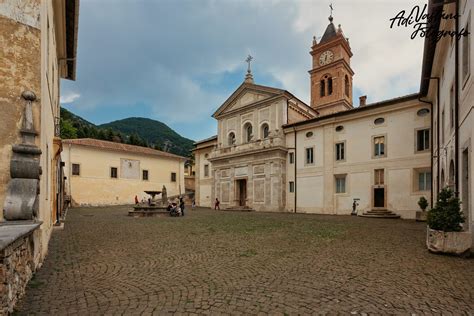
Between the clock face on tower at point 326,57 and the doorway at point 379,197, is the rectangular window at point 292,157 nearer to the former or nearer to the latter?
the doorway at point 379,197

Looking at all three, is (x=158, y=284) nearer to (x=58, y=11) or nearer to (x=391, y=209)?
(x=58, y=11)

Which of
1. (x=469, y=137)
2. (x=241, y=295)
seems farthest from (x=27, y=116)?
(x=469, y=137)

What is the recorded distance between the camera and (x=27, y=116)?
537 centimetres

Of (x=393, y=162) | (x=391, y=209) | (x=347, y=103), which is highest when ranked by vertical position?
(x=347, y=103)

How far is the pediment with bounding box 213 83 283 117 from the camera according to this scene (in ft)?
96.9

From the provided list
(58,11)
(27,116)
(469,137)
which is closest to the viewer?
(27,116)

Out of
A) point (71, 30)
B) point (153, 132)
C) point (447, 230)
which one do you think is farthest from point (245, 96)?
point (153, 132)

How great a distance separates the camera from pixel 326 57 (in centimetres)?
3931

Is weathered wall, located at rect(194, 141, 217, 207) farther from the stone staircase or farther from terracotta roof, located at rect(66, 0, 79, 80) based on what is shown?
terracotta roof, located at rect(66, 0, 79, 80)

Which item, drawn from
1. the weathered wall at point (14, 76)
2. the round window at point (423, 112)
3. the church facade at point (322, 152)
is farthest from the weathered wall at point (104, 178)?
the round window at point (423, 112)

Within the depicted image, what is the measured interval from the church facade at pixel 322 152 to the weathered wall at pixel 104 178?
7344mm

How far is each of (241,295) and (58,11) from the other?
1015 centimetres

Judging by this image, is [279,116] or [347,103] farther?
[347,103]

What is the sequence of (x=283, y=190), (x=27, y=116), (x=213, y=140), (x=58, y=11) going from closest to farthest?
(x=27, y=116)
(x=58, y=11)
(x=283, y=190)
(x=213, y=140)
